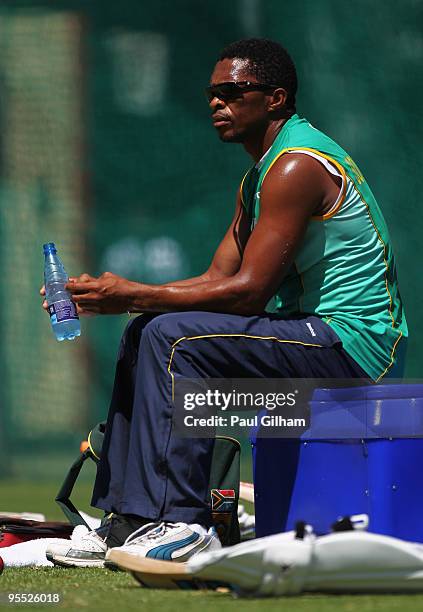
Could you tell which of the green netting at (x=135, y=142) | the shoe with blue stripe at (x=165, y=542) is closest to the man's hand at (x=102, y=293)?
the shoe with blue stripe at (x=165, y=542)

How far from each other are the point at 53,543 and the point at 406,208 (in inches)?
147

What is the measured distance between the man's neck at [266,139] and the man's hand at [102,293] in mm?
681

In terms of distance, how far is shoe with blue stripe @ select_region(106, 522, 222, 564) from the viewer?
2934 millimetres

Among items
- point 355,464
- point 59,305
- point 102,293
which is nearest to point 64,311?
point 59,305

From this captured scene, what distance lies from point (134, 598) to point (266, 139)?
1.61m

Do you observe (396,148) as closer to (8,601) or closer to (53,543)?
(53,543)

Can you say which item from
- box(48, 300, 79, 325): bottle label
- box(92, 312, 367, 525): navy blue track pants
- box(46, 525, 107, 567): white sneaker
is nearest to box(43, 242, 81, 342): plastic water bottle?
box(48, 300, 79, 325): bottle label

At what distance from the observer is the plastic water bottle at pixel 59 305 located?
3.44 m

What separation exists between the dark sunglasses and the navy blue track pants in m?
0.74

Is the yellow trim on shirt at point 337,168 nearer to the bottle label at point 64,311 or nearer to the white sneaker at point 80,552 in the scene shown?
the bottle label at point 64,311

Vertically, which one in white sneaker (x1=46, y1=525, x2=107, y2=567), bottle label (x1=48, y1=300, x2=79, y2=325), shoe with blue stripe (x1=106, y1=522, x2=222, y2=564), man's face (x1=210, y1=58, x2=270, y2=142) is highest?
man's face (x1=210, y1=58, x2=270, y2=142)

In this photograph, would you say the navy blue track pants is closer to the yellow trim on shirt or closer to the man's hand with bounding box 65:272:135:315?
the man's hand with bounding box 65:272:135:315

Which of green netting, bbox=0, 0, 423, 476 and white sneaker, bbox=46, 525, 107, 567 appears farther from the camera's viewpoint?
green netting, bbox=0, 0, 423, 476

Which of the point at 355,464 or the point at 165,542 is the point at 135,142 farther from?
the point at 165,542
